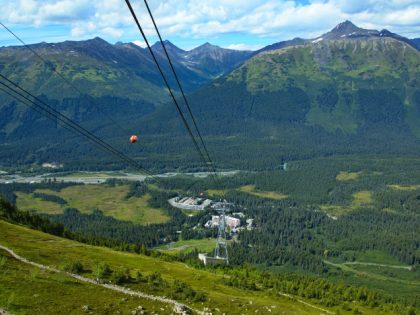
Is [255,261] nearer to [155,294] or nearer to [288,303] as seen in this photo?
[288,303]

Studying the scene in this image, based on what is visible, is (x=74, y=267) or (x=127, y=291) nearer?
(x=127, y=291)

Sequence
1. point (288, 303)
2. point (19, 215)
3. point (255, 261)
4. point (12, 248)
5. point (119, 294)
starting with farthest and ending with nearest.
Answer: point (255, 261)
point (19, 215)
point (288, 303)
point (12, 248)
point (119, 294)

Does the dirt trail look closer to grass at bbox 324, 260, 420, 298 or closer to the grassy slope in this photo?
the grassy slope

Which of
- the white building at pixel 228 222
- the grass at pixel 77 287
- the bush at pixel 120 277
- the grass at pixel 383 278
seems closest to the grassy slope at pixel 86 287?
the grass at pixel 77 287

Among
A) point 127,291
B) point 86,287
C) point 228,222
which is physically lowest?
point 228,222

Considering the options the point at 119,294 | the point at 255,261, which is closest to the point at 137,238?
the point at 255,261

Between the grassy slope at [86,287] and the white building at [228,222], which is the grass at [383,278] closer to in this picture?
the white building at [228,222]

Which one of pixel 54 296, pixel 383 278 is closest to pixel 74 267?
pixel 54 296

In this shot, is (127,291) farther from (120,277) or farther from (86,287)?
(120,277)

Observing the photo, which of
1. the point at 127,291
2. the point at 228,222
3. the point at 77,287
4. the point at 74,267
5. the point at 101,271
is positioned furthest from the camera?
the point at 228,222
